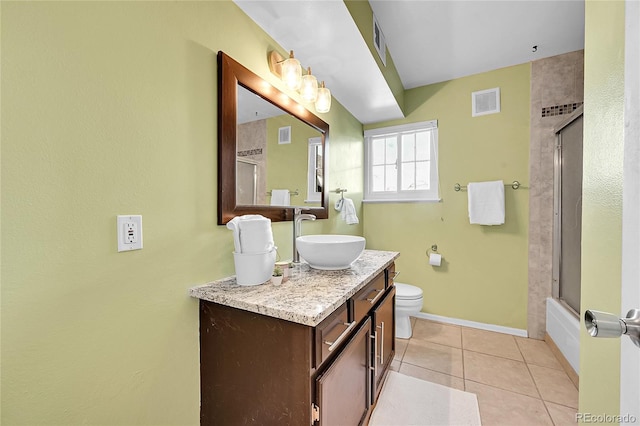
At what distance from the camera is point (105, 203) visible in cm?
78

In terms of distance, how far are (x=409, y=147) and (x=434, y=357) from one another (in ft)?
6.63

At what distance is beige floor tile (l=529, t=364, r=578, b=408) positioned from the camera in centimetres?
155

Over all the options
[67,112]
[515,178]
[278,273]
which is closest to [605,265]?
[278,273]

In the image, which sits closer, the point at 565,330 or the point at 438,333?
the point at 565,330

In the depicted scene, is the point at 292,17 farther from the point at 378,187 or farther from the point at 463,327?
the point at 463,327

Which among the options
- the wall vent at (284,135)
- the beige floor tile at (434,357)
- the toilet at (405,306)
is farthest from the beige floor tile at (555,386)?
the wall vent at (284,135)

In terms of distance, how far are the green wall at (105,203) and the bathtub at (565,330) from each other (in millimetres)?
2311

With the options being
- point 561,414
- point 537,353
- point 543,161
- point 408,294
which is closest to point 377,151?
point 543,161

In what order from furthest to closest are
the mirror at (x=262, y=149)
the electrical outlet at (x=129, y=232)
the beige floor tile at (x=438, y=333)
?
the beige floor tile at (x=438, y=333)
the mirror at (x=262, y=149)
the electrical outlet at (x=129, y=232)

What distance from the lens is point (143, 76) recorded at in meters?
0.88

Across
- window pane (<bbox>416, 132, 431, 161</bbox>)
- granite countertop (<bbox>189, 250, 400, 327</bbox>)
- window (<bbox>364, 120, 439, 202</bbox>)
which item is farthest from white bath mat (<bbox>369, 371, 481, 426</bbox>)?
window pane (<bbox>416, 132, 431, 161</bbox>)

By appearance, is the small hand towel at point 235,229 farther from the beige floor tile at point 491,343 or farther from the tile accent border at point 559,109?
the tile accent border at point 559,109

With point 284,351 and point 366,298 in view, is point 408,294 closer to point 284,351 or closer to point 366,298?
point 366,298

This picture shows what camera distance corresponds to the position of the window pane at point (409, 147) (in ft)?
9.05
